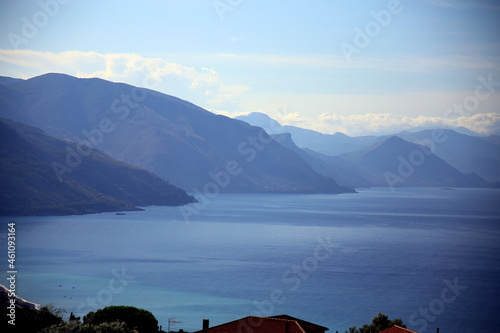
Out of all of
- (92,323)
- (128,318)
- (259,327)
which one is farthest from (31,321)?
(259,327)

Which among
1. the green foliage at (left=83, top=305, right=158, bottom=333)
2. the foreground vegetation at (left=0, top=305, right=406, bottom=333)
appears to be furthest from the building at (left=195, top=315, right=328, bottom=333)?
the green foliage at (left=83, top=305, right=158, bottom=333)

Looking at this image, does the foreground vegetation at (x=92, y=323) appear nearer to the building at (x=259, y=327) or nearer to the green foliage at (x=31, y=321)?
the green foliage at (x=31, y=321)

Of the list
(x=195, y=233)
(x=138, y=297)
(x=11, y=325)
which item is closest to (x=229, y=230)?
(x=195, y=233)

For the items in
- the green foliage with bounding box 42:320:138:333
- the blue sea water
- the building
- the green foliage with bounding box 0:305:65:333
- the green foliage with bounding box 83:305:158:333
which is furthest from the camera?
the blue sea water

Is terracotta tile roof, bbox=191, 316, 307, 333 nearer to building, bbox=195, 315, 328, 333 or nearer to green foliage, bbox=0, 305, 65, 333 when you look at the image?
building, bbox=195, 315, 328, 333

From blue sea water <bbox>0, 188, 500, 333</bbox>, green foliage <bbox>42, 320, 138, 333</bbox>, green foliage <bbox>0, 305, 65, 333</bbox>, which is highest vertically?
blue sea water <bbox>0, 188, 500, 333</bbox>
